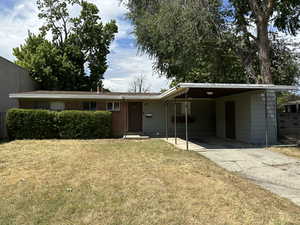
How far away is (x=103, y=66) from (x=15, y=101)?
37.9ft

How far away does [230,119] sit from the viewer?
12500 mm

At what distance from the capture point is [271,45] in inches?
592

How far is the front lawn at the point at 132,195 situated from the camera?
11.0ft

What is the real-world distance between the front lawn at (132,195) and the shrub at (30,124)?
5.18 m

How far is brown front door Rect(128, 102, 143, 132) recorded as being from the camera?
48.9 feet

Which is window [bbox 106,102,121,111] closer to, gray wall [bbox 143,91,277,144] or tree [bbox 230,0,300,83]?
gray wall [bbox 143,91,277,144]

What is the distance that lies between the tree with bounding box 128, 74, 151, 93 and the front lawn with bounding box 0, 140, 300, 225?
40.1 metres

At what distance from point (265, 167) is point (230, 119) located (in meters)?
6.16

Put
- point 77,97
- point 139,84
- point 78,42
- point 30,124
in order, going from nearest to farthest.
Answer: point 30,124
point 77,97
point 78,42
point 139,84

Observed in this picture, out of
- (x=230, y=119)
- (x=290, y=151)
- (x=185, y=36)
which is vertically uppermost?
(x=185, y=36)

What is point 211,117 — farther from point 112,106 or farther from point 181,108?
point 112,106

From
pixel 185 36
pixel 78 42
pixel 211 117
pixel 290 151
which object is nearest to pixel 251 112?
Answer: pixel 290 151

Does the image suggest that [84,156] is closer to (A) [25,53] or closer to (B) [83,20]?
(A) [25,53]

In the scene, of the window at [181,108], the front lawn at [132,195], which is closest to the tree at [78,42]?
the window at [181,108]
